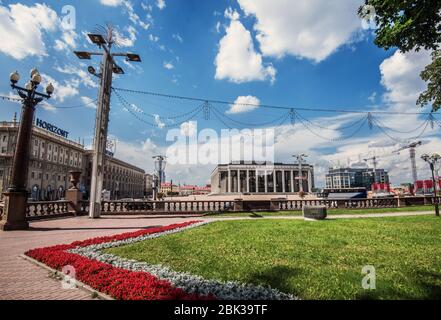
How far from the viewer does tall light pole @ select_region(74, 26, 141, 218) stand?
52.4 ft

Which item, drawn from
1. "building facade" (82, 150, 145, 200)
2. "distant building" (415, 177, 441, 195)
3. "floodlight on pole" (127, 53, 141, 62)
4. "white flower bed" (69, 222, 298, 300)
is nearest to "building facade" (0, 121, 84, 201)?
"building facade" (82, 150, 145, 200)

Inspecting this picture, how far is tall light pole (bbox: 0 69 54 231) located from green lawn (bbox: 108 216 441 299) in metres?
7.44

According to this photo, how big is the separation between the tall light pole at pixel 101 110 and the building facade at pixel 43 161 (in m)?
43.9

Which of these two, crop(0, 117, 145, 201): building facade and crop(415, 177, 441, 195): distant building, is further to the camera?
crop(415, 177, 441, 195): distant building

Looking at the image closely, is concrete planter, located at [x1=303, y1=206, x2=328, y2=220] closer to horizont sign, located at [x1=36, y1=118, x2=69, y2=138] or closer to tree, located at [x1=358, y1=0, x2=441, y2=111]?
tree, located at [x1=358, y1=0, x2=441, y2=111]

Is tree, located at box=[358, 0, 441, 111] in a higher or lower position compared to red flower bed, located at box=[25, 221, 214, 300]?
higher

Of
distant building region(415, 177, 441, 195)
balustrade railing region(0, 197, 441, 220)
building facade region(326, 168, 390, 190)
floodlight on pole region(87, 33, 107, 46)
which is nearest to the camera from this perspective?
floodlight on pole region(87, 33, 107, 46)

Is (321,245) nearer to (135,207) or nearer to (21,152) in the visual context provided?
(21,152)

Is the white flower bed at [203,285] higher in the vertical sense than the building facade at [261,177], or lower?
lower

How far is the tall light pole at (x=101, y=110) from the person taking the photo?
52.4 feet

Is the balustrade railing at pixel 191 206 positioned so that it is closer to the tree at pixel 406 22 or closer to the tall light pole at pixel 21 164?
the tall light pole at pixel 21 164

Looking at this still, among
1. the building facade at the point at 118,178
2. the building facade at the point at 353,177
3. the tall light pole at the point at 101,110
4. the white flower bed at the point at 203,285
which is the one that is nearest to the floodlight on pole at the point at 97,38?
the tall light pole at the point at 101,110
